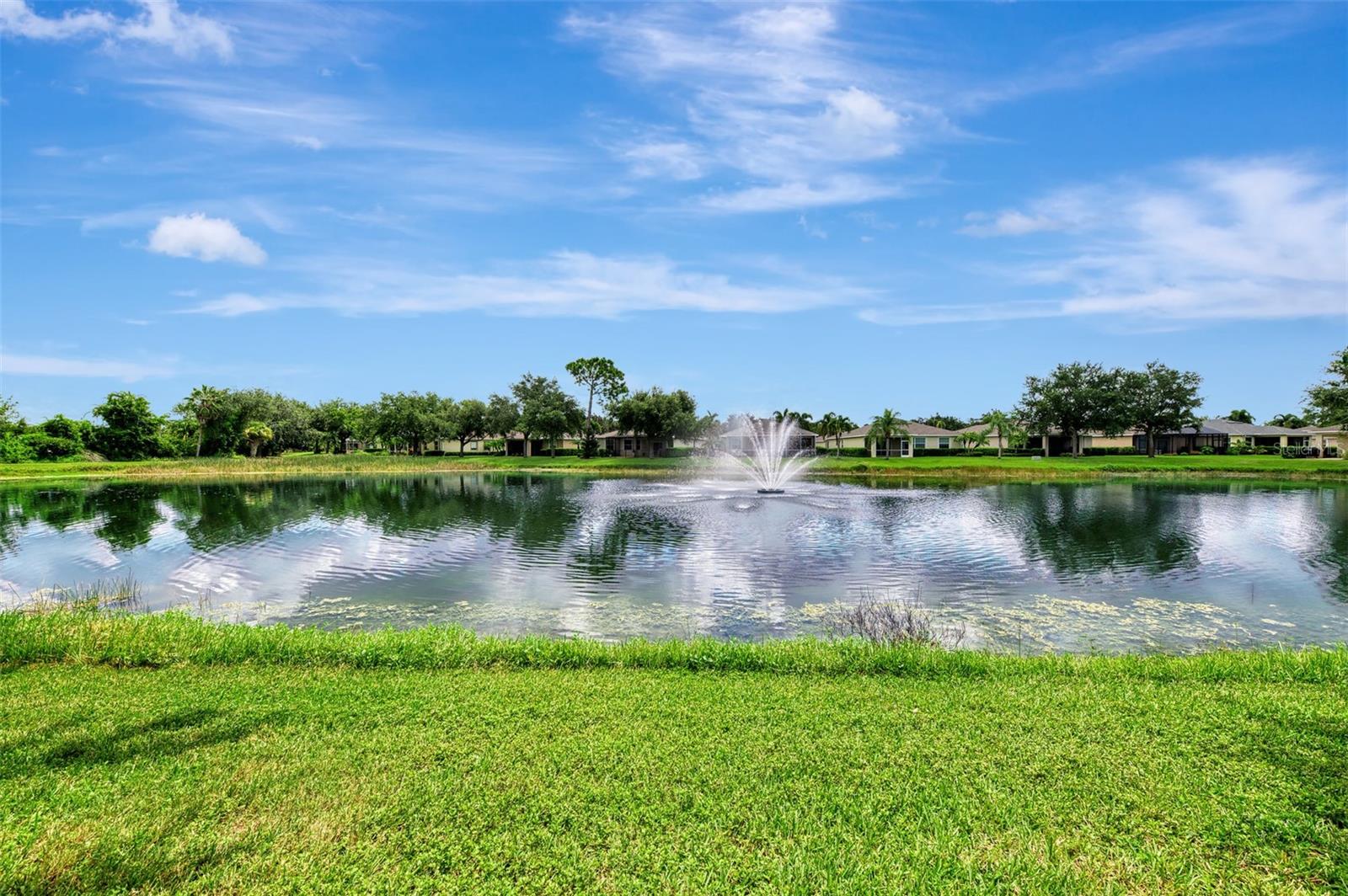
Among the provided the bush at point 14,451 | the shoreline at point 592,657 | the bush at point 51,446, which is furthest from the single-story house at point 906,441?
the bush at point 14,451

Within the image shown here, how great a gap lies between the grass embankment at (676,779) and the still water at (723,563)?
4.83 metres

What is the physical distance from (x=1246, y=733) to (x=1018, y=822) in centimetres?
307

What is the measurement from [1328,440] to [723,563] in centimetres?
10723

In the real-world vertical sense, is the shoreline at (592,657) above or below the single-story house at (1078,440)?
below

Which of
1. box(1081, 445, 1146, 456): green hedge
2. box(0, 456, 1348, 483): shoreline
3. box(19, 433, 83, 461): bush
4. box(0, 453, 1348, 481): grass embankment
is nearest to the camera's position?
box(0, 456, 1348, 483): shoreline

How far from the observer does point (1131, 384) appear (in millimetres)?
82938

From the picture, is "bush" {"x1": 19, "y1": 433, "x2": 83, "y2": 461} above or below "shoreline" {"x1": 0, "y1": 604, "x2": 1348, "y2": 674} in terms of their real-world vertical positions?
above

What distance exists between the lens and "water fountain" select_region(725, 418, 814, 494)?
56.1 m

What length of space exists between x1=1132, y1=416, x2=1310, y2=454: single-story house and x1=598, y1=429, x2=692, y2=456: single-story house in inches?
2431

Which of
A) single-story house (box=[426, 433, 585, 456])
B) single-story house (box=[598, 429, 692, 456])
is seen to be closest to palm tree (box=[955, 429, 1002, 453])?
single-story house (box=[598, 429, 692, 456])

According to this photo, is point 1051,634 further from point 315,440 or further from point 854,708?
point 315,440

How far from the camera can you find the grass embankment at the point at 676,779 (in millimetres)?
4465

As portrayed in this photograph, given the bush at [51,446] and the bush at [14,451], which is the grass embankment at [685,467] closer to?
the bush at [14,451]

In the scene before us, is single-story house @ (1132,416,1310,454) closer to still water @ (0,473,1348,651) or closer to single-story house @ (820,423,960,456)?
single-story house @ (820,423,960,456)
